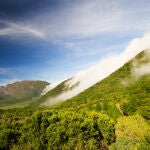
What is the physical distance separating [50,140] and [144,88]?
56276 mm

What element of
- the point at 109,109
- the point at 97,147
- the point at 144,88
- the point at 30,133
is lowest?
the point at 97,147

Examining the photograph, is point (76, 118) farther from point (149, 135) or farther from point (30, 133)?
point (149, 135)

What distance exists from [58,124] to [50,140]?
7074 mm

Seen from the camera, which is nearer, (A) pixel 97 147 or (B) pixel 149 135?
(B) pixel 149 135

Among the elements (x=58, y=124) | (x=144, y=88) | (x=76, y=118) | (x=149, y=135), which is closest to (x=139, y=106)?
(x=144, y=88)

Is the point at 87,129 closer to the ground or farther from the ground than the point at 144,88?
closer to the ground

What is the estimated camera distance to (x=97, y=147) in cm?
6944

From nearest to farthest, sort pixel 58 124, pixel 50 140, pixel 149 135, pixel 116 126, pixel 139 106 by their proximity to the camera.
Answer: pixel 149 135 < pixel 50 140 < pixel 58 124 < pixel 116 126 < pixel 139 106

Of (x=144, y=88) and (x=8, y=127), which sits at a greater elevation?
(x=144, y=88)

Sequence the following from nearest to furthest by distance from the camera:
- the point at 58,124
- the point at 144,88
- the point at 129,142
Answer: the point at 129,142 → the point at 58,124 → the point at 144,88

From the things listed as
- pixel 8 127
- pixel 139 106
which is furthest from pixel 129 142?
pixel 139 106

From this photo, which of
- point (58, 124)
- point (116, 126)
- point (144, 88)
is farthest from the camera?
point (144, 88)

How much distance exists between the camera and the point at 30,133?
6962 centimetres

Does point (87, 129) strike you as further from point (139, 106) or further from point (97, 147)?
point (139, 106)
